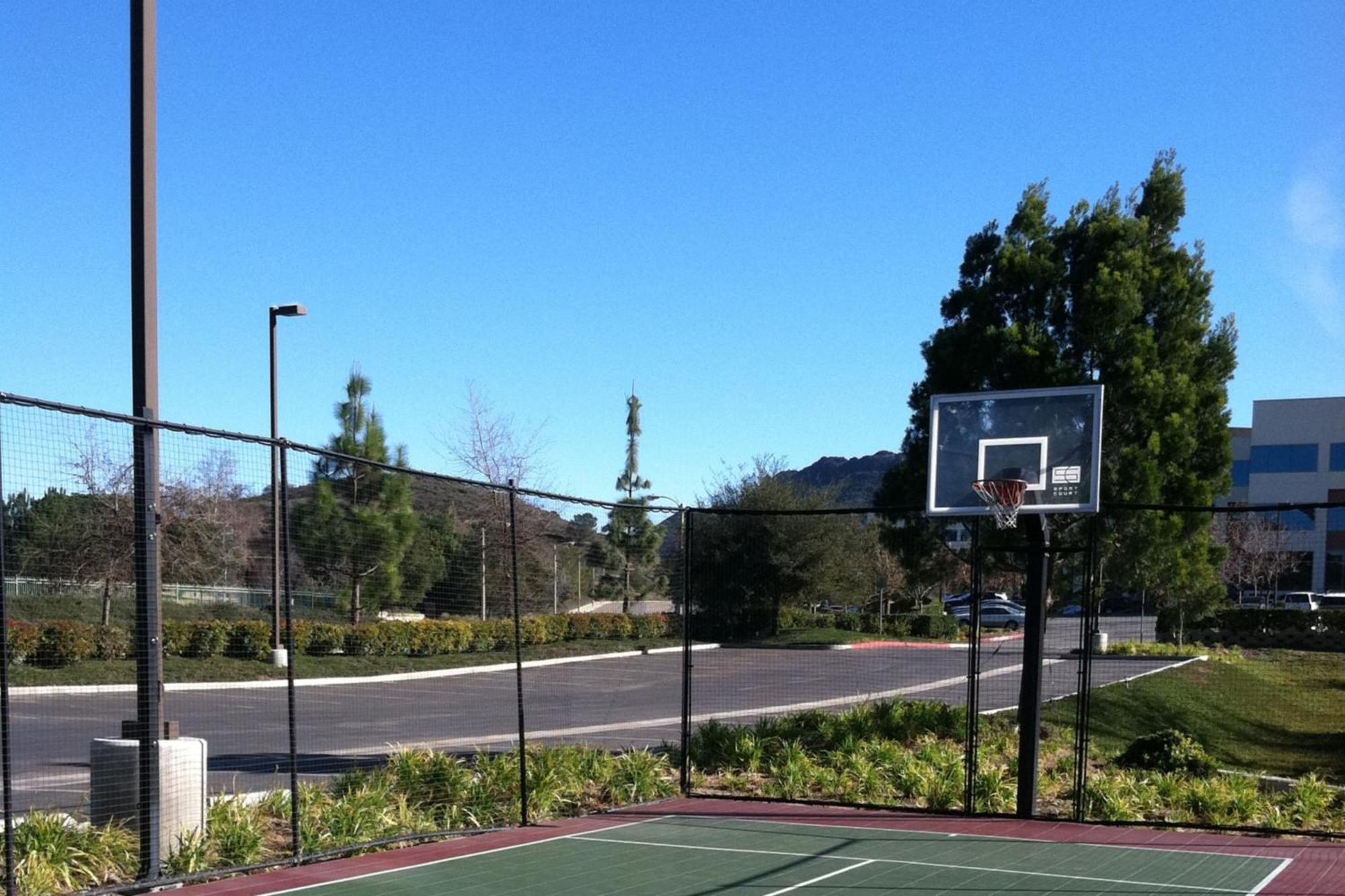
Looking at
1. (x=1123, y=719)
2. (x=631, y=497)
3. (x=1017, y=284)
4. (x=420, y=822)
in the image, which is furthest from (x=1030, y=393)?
(x=631, y=497)

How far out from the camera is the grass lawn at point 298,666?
1180 cm

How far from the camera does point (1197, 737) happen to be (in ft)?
56.2

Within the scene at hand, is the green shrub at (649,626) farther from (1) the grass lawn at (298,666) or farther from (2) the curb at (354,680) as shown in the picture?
(2) the curb at (354,680)

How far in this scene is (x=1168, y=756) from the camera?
47.0 feet

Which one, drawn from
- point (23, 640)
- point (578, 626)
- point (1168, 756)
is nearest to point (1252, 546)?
point (578, 626)

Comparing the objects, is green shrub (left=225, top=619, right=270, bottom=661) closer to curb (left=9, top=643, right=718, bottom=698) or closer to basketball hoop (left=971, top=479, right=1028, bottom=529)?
curb (left=9, top=643, right=718, bottom=698)

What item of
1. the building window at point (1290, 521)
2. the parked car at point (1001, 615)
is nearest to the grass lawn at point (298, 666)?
the parked car at point (1001, 615)

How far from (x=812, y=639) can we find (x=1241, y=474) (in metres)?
62.5

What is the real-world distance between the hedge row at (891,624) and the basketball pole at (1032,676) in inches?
266

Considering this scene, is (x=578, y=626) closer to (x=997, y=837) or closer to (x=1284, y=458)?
(x=997, y=837)

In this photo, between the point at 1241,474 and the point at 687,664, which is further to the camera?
the point at 1241,474

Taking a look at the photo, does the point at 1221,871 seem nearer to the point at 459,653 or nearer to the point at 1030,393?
the point at 1030,393

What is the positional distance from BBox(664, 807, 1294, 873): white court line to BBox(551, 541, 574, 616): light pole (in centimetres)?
413

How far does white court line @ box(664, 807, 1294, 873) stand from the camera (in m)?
10.4
